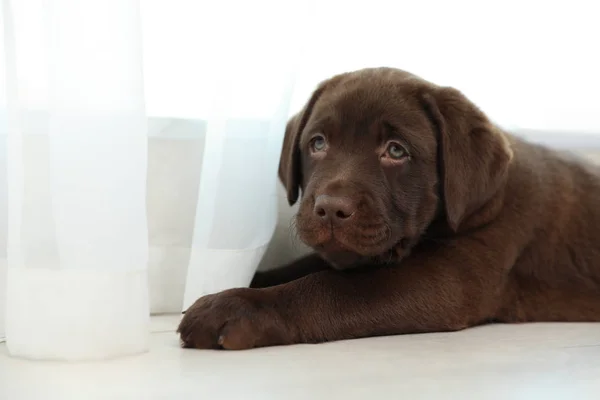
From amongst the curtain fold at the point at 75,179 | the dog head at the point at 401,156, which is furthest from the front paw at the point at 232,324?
the dog head at the point at 401,156

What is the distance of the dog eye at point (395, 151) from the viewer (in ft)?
6.88

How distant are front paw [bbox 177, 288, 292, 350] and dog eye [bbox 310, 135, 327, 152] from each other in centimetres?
57

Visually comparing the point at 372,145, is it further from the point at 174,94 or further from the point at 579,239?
the point at 579,239

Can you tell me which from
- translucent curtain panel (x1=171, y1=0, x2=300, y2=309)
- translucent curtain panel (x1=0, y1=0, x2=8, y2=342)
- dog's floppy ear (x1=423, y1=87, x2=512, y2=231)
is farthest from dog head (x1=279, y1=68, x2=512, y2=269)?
translucent curtain panel (x1=0, y1=0, x2=8, y2=342)

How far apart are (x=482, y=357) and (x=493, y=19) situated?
1.69m

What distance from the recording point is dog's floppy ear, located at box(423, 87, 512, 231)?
2094 millimetres

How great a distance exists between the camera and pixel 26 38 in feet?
5.33

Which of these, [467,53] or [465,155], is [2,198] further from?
[467,53]

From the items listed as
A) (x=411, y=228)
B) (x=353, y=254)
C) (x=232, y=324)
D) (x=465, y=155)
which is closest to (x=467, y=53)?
(x=465, y=155)

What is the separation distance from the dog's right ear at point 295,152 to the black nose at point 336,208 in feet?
1.60

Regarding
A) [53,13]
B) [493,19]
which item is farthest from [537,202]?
[53,13]

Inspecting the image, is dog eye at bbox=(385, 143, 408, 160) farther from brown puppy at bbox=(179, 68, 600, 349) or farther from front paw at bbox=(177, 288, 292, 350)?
front paw at bbox=(177, 288, 292, 350)

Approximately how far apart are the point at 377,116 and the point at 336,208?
15.6 inches

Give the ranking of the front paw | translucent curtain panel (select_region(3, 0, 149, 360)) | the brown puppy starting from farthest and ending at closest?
the brown puppy → the front paw → translucent curtain panel (select_region(3, 0, 149, 360))
